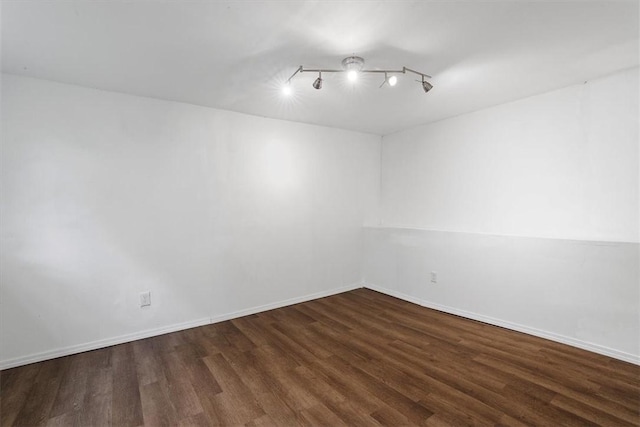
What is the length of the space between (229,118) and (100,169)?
1.35m

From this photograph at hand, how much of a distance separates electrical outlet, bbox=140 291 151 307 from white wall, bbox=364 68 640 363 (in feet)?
9.89

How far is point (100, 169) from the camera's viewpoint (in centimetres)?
262

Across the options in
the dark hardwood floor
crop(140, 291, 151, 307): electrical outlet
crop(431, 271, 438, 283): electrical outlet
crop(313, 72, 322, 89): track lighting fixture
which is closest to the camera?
the dark hardwood floor

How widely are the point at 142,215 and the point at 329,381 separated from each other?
229cm

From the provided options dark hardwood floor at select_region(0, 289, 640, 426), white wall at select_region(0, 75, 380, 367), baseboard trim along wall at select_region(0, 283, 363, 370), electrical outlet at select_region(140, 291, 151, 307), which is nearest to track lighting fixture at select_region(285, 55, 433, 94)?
white wall at select_region(0, 75, 380, 367)

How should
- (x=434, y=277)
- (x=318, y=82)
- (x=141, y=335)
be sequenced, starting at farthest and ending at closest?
(x=434, y=277) < (x=141, y=335) < (x=318, y=82)

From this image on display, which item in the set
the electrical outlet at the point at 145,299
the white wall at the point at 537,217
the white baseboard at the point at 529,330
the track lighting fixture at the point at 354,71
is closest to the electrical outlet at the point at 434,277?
the white wall at the point at 537,217

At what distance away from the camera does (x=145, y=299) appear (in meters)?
2.82

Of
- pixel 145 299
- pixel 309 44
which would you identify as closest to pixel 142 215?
pixel 145 299

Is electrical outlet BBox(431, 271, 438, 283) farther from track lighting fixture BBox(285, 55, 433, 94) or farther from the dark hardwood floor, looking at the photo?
track lighting fixture BBox(285, 55, 433, 94)

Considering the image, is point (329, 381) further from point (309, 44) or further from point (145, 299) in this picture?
point (309, 44)

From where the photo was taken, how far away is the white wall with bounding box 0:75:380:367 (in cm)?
235

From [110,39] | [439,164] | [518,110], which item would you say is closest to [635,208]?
[518,110]

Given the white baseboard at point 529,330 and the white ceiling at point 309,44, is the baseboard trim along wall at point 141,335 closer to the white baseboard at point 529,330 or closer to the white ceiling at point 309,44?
the white baseboard at point 529,330
